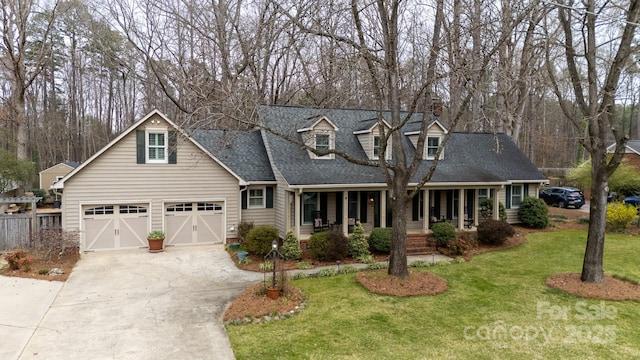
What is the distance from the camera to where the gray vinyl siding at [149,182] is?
14.6m

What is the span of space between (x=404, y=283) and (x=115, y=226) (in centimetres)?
1096

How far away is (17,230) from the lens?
14.6m

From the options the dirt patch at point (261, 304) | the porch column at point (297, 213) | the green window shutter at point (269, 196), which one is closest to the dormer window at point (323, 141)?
the green window shutter at point (269, 196)

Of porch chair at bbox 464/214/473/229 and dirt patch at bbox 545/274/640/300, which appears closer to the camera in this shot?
dirt patch at bbox 545/274/640/300

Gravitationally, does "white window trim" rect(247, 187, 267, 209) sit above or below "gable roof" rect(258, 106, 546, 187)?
below

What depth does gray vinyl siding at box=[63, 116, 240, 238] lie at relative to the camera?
14.6 m

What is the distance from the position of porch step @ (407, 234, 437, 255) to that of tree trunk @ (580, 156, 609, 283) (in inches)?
224

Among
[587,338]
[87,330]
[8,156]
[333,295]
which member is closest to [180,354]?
[87,330]

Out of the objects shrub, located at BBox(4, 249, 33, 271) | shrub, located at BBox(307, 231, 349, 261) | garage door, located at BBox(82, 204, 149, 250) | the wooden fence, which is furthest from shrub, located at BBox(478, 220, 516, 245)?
the wooden fence

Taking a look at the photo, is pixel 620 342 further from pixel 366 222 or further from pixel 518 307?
pixel 366 222

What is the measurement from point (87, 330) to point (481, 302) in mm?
8836

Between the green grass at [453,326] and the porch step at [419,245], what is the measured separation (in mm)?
3584

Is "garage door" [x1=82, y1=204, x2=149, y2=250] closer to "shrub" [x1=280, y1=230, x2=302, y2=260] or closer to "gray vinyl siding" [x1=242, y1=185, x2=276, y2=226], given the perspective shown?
"gray vinyl siding" [x1=242, y1=185, x2=276, y2=226]

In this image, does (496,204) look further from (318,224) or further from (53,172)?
(53,172)
